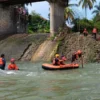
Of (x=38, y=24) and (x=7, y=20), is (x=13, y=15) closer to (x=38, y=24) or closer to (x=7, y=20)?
(x=7, y=20)

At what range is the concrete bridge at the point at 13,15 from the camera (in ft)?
124

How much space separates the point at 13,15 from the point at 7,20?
1933 millimetres

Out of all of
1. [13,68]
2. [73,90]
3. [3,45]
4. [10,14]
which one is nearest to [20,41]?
[3,45]

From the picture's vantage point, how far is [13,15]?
44.8 m

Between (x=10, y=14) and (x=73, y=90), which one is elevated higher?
(x=10, y=14)

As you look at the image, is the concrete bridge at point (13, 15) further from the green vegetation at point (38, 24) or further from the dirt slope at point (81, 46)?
the green vegetation at point (38, 24)

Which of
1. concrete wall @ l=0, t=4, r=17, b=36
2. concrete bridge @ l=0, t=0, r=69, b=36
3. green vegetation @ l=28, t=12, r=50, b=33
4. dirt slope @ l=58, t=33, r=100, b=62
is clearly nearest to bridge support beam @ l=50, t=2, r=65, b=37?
concrete bridge @ l=0, t=0, r=69, b=36

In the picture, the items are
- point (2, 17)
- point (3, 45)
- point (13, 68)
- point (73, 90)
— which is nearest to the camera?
point (73, 90)

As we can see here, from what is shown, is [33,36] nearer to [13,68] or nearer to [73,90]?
[13,68]

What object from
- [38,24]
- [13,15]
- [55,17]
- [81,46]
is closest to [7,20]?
[13,15]

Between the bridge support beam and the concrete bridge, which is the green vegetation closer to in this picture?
the concrete bridge

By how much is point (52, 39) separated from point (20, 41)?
4.10 meters

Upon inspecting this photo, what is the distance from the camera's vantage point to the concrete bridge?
37.7 m

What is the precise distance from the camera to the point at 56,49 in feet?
107
